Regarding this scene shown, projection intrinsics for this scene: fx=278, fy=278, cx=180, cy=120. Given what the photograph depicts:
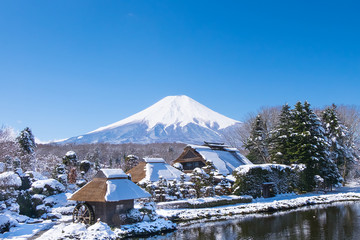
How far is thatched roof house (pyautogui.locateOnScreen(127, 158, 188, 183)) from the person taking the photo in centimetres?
3159

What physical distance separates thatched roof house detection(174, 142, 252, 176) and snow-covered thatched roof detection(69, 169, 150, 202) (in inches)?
715

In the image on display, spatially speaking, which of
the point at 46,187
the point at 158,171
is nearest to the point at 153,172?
the point at 158,171

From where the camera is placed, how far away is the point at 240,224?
696 inches

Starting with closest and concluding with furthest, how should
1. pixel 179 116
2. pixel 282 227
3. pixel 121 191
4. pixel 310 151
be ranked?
pixel 282 227 → pixel 121 191 → pixel 310 151 → pixel 179 116

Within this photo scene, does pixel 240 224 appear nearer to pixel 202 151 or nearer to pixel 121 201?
pixel 121 201

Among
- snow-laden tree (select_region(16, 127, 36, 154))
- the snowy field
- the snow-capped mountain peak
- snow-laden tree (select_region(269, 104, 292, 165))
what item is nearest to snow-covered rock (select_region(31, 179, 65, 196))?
the snowy field

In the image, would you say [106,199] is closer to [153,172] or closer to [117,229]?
[117,229]

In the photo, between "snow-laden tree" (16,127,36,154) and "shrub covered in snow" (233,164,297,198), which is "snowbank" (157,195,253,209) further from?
"snow-laden tree" (16,127,36,154)

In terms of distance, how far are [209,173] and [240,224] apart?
34.4ft

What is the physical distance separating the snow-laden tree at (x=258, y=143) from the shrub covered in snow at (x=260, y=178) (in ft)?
28.2

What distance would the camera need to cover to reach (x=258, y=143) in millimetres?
42500

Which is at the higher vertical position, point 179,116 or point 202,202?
point 179,116

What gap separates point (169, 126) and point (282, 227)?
14833 cm

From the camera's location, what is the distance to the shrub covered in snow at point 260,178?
29.7m
